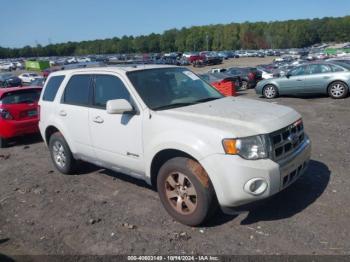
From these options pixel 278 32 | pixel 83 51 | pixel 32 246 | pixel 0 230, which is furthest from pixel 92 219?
pixel 83 51

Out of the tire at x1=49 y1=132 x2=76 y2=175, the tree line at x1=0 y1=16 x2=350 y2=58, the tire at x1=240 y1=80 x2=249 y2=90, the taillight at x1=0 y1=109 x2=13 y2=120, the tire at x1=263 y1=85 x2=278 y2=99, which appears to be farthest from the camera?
the tree line at x1=0 y1=16 x2=350 y2=58

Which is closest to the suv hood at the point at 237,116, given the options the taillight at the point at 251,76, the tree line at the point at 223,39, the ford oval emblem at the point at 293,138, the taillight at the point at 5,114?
the ford oval emblem at the point at 293,138

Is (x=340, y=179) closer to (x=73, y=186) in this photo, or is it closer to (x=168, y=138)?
(x=168, y=138)

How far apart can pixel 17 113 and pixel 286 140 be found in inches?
289

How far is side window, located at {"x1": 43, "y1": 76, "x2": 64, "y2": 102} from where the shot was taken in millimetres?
6109

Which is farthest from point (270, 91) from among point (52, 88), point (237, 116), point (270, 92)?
point (237, 116)

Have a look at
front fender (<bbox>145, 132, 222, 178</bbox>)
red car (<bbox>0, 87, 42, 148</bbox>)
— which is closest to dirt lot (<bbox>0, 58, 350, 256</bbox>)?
front fender (<bbox>145, 132, 222, 178</bbox>)

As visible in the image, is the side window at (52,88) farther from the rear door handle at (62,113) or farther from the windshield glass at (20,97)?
the windshield glass at (20,97)

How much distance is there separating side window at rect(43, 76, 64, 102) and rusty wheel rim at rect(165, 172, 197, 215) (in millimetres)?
2990

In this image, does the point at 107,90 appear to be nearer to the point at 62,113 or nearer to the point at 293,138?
the point at 62,113

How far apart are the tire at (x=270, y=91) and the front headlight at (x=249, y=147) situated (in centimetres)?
1324

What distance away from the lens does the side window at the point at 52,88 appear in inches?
241

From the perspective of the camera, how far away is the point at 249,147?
145 inches

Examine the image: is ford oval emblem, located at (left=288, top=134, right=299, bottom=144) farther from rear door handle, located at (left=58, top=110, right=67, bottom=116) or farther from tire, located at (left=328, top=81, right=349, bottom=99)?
tire, located at (left=328, top=81, right=349, bottom=99)
